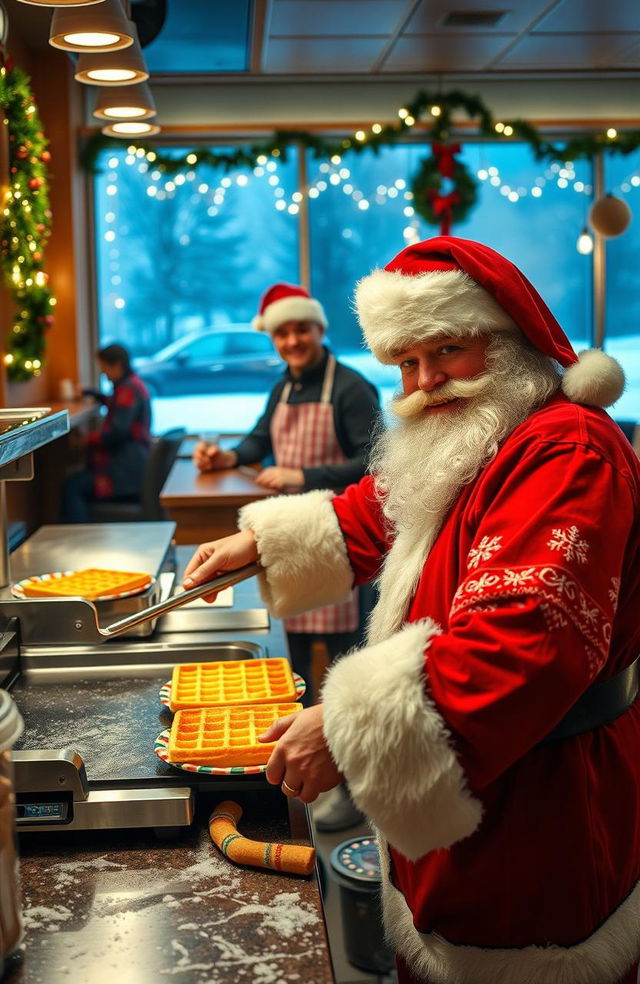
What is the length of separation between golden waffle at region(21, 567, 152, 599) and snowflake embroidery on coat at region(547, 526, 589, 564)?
119 centimetres

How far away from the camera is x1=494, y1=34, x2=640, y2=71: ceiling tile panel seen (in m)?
5.87

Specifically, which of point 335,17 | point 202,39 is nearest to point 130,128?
point 335,17

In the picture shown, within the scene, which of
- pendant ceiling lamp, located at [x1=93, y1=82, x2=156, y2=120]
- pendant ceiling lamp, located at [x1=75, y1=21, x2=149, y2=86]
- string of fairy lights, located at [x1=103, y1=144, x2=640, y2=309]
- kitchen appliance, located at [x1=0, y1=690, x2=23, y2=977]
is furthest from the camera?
string of fairy lights, located at [x1=103, y1=144, x2=640, y2=309]

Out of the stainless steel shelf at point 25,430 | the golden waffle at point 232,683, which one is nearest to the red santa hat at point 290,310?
the stainless steel shelf at point 25,430

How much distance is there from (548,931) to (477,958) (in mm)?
104

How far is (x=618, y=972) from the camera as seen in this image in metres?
1.40

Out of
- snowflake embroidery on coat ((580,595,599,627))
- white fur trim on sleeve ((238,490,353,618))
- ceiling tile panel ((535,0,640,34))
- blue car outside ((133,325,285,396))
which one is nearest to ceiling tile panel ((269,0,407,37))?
ceiling tile panel ((535,0,640,34))

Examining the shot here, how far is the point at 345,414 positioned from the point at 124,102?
53.1 inches

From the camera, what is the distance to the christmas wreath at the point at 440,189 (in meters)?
6.98

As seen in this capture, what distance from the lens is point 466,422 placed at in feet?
4.90

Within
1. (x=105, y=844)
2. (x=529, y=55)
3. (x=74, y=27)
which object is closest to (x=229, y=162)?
(x=529, y=55)

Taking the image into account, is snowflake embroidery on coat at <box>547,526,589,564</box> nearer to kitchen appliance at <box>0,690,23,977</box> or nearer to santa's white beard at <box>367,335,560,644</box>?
santa's white beard at <box>367,335,560,644</box>

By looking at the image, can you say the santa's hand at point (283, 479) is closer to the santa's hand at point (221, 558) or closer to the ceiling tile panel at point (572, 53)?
the santa's hand at point (221, 558)

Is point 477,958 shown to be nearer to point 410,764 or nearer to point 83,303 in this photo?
point 410,764
